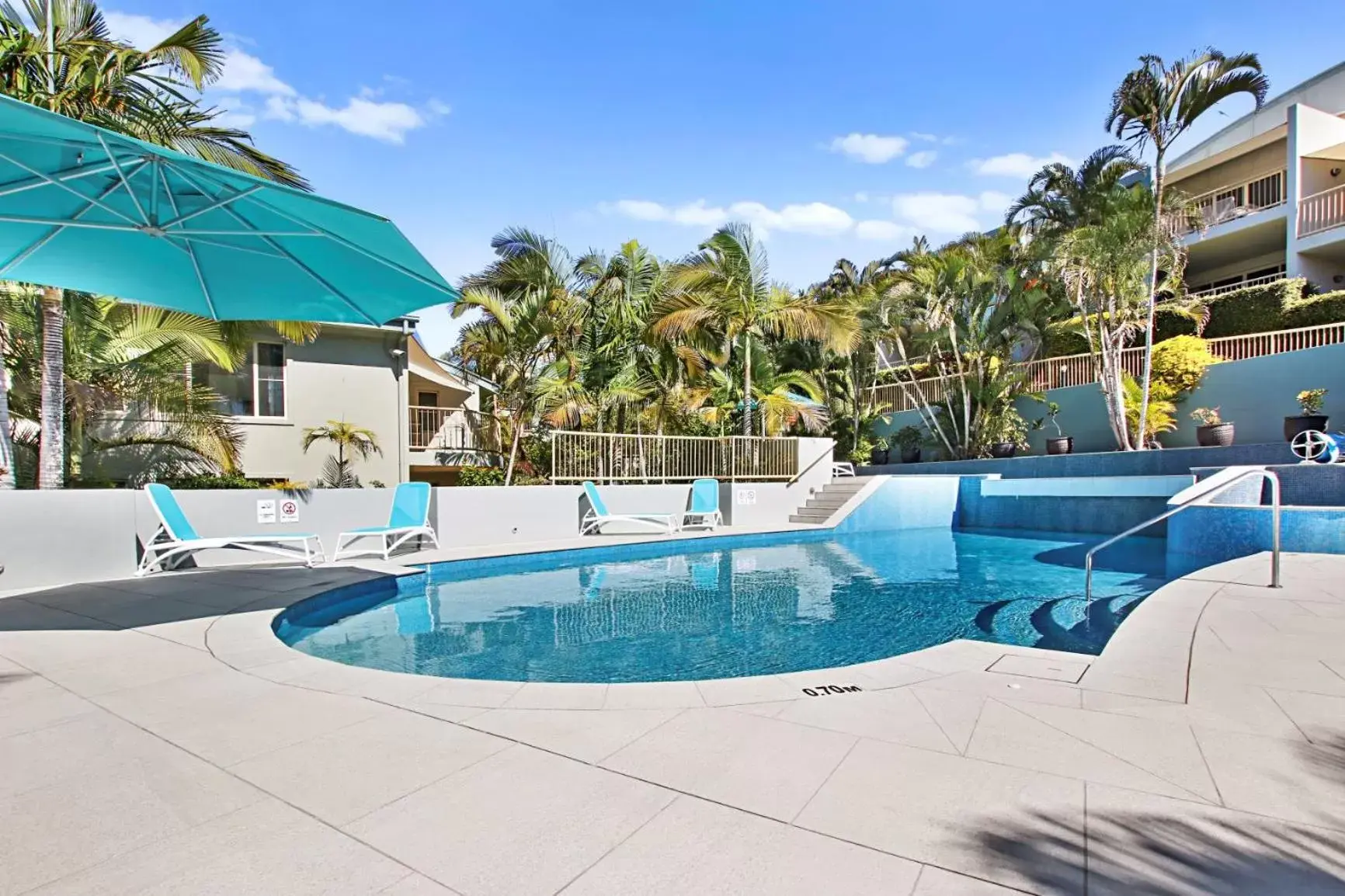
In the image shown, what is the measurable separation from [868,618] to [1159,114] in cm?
1383

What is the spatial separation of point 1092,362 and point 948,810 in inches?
748

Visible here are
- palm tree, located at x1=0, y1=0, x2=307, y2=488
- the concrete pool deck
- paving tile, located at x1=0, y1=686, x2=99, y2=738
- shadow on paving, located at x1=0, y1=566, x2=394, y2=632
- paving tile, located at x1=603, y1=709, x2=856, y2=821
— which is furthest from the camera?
palm tree, located at x1=0, y1=0, x2=307, y2=488

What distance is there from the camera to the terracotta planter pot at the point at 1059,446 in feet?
56.0

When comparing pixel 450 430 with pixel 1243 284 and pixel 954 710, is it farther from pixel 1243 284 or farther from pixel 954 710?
pixel 1243 284

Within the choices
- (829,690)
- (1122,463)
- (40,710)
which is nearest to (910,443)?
(1122,463)

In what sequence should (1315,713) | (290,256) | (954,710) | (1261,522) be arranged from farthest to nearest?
(1261,522)
(290,256)
(954,710)
(1315,713)

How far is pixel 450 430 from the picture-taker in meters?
17.4

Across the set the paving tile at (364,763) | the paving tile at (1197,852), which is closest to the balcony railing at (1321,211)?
the paving tile at (1197,852)

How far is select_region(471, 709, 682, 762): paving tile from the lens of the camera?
2.84 metres

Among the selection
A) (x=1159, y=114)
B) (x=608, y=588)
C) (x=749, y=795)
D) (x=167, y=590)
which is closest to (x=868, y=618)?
(x=608, y=588)

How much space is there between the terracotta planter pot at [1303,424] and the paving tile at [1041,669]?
12.5 metres

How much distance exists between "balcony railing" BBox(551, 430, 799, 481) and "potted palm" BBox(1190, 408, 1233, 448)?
8657mm

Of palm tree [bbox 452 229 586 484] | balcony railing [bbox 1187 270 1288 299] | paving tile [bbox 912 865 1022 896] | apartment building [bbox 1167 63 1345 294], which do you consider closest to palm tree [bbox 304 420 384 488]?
palm tree [bbox 452 229 586 484]

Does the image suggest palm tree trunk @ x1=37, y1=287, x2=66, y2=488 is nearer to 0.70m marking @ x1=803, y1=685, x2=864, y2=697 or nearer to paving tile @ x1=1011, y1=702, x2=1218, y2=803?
0.70m marking @ x1=803, y1=685, x2=864, y2=697
